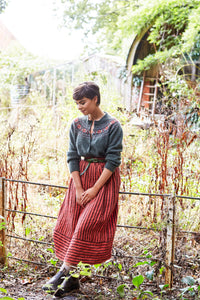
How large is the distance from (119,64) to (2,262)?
877 cm

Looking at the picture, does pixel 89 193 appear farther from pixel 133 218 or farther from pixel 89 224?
pixel 133 218

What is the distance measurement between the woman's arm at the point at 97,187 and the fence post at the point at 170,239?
0.46m

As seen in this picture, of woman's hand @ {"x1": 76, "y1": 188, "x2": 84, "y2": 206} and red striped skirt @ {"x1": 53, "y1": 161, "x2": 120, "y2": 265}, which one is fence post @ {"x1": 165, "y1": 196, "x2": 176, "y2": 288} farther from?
woman's hand @ {"x1": 76, "y1": 188, "x2": 84, "y2": 206}

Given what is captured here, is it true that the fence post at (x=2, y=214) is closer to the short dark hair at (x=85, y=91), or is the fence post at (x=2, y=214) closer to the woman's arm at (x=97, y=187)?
the woman's arm at (x=97, y=187)

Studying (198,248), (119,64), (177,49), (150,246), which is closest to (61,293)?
(150,246)

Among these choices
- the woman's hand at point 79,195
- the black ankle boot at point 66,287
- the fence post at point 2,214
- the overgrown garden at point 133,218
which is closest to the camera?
the black ankle boot at point 66,287

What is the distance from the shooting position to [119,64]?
423 inches

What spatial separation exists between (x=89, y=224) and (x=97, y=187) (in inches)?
9.6

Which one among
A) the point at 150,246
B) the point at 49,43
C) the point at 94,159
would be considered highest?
the point at 49,43

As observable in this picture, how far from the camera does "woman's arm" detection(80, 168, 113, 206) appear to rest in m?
2.26

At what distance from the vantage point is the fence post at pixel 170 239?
234 cm

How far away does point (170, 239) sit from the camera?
2.36 m

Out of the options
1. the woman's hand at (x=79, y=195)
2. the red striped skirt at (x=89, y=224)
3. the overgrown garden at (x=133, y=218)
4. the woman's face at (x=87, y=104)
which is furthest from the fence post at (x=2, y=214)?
the woman's face at (x=87, y=104)

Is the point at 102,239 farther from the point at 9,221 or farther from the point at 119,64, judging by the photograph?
the point at 119,64
